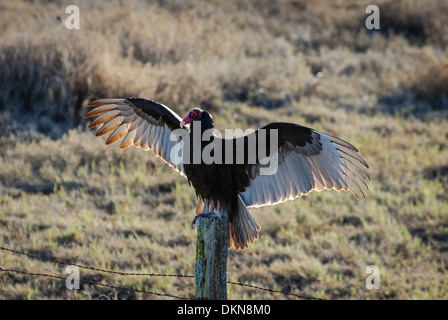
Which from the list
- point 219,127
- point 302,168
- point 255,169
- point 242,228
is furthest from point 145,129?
point 219,127

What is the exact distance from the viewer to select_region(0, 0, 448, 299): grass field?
6.36 m

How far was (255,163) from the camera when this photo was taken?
15.0 ft

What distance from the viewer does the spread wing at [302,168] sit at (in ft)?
14.5

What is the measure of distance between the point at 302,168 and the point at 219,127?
17.9ft

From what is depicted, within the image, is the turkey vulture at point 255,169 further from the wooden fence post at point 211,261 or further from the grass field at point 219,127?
the grass field at point 219,127

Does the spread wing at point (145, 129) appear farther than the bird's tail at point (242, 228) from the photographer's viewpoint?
Yes

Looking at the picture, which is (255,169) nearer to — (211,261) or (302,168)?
(302,168)

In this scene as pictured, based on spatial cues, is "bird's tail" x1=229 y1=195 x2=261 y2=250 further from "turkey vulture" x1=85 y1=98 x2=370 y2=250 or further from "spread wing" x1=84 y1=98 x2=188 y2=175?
"spread wing" x1=84 y1=98 x2=188 y2=175

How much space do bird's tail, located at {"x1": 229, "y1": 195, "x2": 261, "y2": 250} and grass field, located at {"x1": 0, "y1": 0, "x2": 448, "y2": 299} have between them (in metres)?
1.41

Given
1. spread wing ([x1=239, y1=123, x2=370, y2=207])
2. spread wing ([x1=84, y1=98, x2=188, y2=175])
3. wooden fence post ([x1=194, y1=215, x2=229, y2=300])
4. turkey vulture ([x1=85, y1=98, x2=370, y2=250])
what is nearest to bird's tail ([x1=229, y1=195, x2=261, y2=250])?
turkey vulture ([x1=85, y1=98, x2=370, y2=250])

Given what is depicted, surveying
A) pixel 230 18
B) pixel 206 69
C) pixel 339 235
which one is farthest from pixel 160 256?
pixel 230 18

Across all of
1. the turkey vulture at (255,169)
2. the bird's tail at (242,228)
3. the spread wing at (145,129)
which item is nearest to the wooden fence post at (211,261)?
the turkey vulture at (255,169)

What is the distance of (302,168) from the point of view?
4590 millimetres

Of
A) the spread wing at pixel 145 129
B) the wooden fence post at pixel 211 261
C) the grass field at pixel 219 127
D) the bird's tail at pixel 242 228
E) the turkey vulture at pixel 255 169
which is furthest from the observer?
the grass field at pixel 219 127
